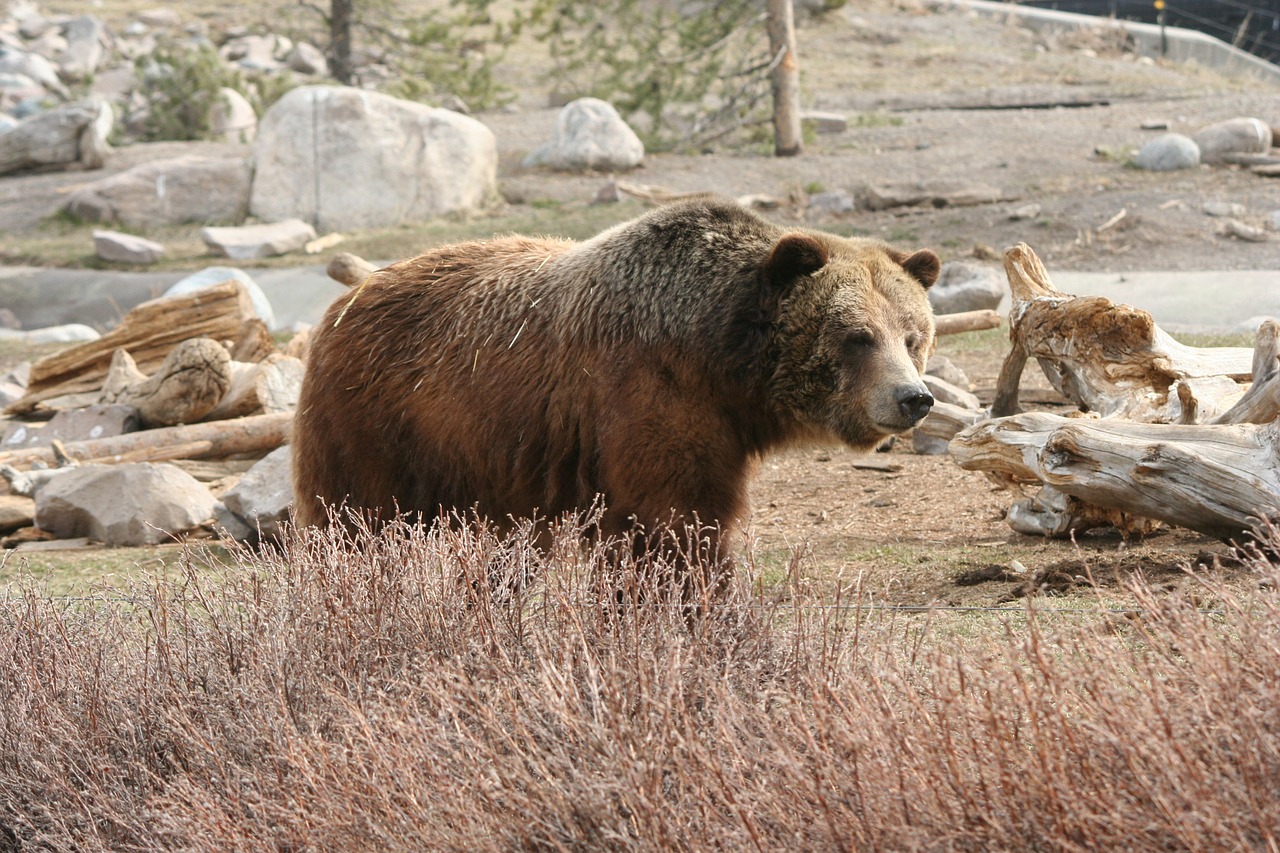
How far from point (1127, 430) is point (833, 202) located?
37.4 feet

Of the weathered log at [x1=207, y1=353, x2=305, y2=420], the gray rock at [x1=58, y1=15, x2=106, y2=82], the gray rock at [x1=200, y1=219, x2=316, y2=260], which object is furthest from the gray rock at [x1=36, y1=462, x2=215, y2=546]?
the gray rock at [x1=58, y1=15, x2=106, y2=82]

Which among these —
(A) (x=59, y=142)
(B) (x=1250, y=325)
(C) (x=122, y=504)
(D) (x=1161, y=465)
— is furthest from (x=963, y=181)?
(A) (x=59, y=142)

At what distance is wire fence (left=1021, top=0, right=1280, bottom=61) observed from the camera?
1023 inches

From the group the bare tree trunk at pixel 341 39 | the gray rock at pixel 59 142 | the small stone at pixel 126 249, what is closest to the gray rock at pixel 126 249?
the small stone at pixel 126 249

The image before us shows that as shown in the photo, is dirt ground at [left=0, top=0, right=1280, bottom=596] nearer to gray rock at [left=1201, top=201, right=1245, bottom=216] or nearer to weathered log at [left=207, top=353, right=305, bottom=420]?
gray rock at [left=1201, top=201, right=1245, bottom=216]

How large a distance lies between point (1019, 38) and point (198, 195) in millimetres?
17161

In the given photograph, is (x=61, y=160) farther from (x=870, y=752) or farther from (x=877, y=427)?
(x=870, y=752)

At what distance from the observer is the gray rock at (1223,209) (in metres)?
14.1

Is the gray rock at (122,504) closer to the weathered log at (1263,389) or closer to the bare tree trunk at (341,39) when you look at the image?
the weathered log at (1263,389)

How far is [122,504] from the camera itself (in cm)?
799

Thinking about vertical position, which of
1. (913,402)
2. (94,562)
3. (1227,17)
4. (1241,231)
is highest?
(1227,17)

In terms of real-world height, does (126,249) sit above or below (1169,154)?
below

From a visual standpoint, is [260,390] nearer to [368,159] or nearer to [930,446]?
[930,446]

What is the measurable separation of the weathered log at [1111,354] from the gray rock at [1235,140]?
1154 centimetres
